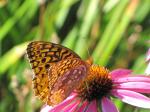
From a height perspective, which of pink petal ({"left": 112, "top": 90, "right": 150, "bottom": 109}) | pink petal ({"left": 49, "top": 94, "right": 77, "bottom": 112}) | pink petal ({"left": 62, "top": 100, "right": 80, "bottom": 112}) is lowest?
pink petal ({"left": 112, "top": 90, "right": 150, "bottom": 109})

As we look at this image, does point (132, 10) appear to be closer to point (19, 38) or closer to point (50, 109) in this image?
point (19, 38)

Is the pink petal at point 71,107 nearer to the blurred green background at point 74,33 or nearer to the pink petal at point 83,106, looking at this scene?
the pink petal at point 83,106

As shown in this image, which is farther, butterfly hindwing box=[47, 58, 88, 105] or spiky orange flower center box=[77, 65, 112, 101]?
spiky orange flower center box=[77, 65, 112, 101]

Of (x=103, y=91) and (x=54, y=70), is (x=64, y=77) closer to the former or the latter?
(x=54, y=70)

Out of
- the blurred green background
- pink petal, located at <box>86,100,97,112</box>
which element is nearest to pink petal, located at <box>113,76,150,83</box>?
pink petal, located at <box>86,100,97,112</box>

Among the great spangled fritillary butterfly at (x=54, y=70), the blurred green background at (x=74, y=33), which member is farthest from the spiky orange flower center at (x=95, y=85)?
the blurred green background at (x=74, y=33)

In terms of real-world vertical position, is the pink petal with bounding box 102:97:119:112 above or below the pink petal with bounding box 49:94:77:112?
below

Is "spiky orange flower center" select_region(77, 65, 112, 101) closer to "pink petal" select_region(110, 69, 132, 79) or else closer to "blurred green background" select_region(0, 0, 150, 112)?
"pink petal" select_region(110, 69, 132, 79)
